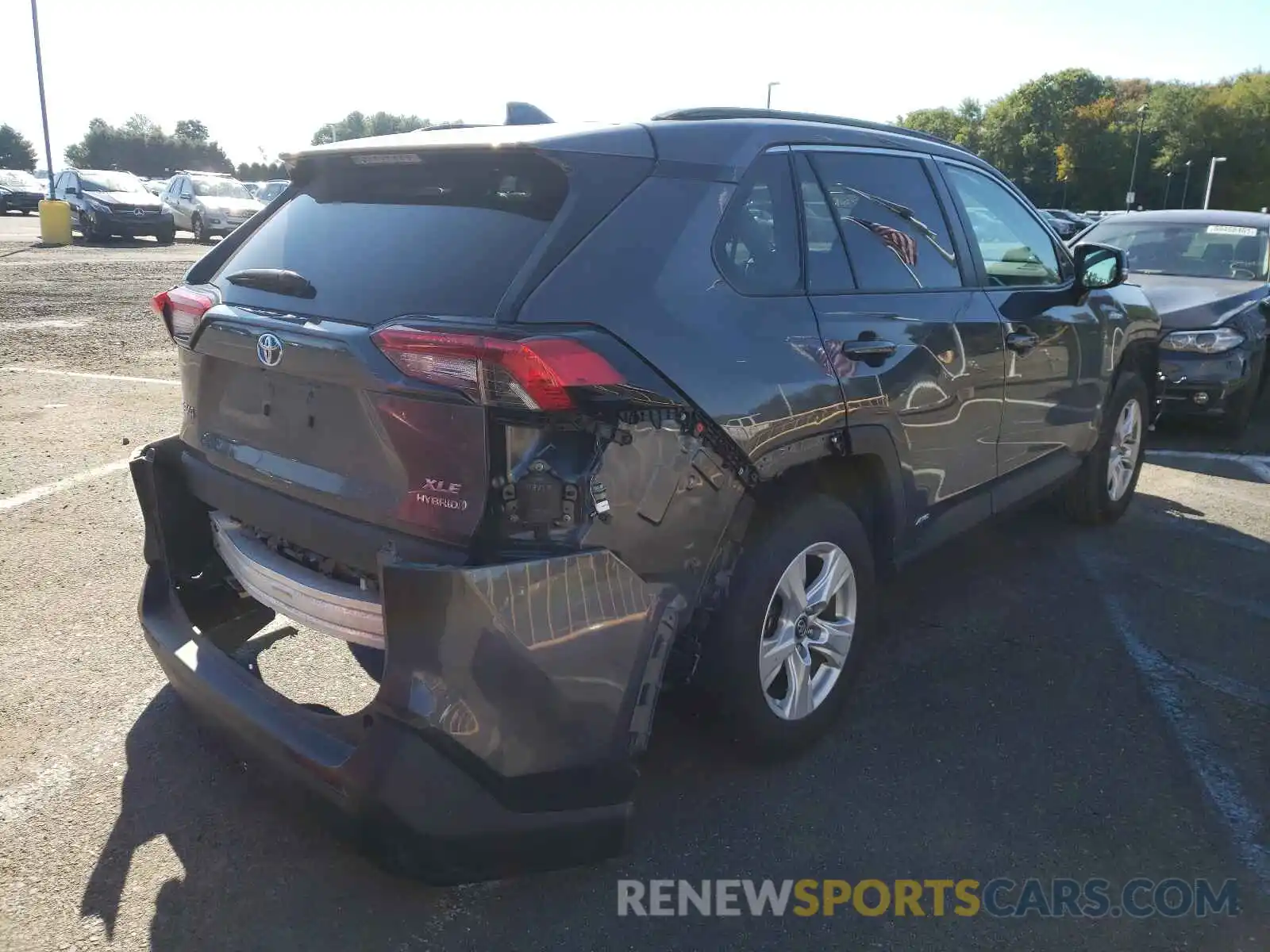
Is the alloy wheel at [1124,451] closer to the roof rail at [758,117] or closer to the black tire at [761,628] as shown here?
the roof rail at [758,117]

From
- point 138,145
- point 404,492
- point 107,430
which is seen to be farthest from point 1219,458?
point 138,145

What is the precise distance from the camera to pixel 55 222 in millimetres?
23766

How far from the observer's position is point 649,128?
272 centimetres

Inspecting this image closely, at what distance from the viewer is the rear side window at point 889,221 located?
3320 mm

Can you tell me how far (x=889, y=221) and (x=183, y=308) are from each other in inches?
93.3

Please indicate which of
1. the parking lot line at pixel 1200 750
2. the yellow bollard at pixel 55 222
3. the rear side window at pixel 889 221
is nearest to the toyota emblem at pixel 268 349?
the rear side window at pixel 889 221

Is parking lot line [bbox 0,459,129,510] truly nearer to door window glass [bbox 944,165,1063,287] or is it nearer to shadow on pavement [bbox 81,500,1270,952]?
shadow on pavement [bbox 81,500,1270,952]

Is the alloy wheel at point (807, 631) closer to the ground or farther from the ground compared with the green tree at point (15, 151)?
closer to the ground

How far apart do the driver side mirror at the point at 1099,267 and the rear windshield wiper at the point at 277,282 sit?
3.57 m

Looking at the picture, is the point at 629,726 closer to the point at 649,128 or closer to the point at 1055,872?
the point at 1055,872

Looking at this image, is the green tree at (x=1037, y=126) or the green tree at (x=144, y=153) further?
the green tree at (x=144, y=153)

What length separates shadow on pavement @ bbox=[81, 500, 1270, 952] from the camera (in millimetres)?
2480

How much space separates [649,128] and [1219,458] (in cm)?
644

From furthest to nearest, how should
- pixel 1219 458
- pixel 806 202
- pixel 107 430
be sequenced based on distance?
pixel 1219 458, pixel 107 430, pixel 806 202
